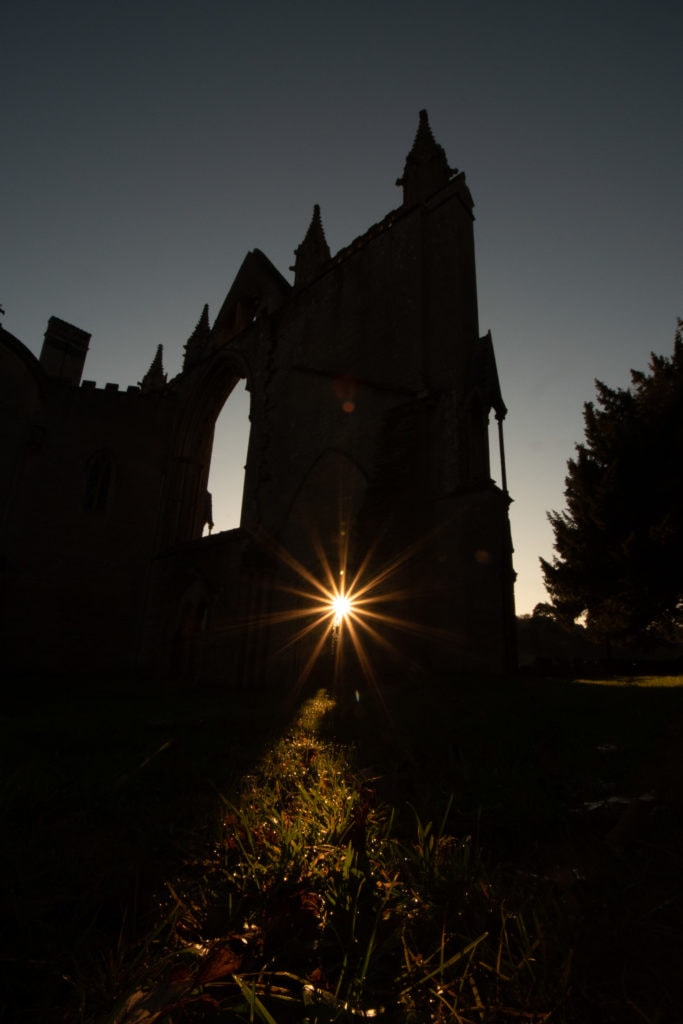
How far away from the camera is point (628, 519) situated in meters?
18.1

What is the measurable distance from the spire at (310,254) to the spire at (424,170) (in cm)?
376

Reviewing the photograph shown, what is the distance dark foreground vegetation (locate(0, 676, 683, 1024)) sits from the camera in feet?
4.13

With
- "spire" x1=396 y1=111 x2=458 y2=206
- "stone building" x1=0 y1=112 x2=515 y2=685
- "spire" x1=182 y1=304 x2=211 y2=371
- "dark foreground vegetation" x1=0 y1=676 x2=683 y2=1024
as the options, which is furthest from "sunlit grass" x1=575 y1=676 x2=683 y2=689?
"spire" x1=182 y1=304 x2=211 y2=371

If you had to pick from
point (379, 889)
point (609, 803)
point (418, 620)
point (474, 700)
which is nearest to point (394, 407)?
point (418, 620)

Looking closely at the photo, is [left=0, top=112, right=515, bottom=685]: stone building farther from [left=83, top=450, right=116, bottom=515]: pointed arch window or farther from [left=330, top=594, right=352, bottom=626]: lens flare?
[left=330, top=594, right=352, bottom=626]: lens flare

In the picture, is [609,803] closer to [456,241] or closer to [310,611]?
[310,611]

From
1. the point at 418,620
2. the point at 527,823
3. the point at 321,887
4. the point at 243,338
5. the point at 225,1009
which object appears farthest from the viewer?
the point at 243,338

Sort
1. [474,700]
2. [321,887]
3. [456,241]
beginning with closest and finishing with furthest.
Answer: [321,887] < [474,700] < [456,241]

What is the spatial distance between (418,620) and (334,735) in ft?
17.6

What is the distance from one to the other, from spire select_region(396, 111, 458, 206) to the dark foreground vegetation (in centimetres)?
1472

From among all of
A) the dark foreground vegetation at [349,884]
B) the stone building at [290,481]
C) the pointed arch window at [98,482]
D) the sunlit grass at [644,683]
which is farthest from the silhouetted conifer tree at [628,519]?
the pointed arch window at [98,482]

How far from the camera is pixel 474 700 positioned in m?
6.34

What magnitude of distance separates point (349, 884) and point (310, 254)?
19029 millimetres

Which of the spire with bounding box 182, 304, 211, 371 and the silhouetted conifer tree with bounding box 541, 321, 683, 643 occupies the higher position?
the spire with bounding box 182, 304, 211, 371
